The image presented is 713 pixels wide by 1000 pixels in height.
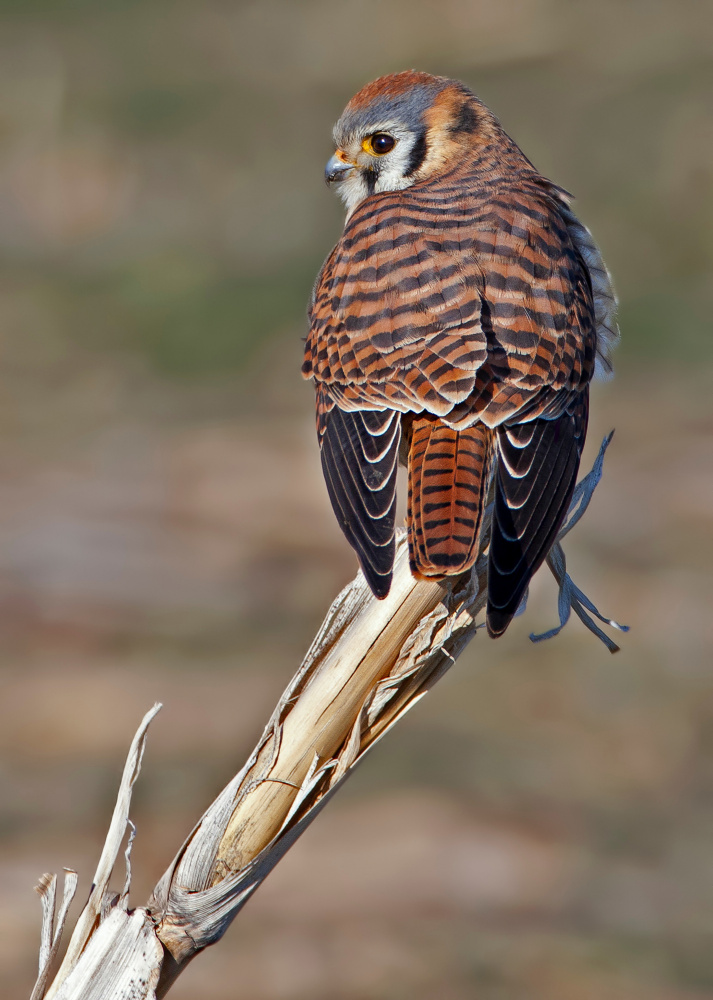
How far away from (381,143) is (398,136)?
49mm

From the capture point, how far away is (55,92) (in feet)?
36.5

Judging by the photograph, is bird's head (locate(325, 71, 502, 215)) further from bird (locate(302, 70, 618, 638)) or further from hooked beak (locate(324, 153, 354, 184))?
bird (locate(302, 70, 618, 638))

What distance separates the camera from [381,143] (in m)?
3.16

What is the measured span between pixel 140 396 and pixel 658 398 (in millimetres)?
3752

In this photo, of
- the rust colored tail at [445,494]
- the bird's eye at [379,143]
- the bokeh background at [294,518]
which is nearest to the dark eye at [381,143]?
the bird's eye at [379,143]

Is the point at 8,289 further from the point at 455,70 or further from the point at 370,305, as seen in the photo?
the point at 370,305

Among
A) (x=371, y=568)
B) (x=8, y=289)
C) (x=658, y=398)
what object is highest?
(x=371, y=568)

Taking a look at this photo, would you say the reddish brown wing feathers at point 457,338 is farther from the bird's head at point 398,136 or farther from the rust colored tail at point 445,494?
the bird's head at point 398,136

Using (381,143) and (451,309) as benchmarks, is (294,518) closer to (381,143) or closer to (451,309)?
(381,143)

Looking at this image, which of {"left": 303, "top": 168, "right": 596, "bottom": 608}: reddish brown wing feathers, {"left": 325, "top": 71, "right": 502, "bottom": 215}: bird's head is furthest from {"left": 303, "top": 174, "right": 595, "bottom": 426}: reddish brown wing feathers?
{"left": 325, "top": 71, "right": 502, "bottom": 215}: bird's head

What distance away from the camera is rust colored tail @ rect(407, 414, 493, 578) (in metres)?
1.99

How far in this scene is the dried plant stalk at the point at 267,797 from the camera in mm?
1678

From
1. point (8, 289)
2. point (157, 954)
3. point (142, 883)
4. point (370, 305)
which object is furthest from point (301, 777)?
point (8, 289)

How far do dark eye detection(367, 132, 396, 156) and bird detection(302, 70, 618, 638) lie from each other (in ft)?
0.81
